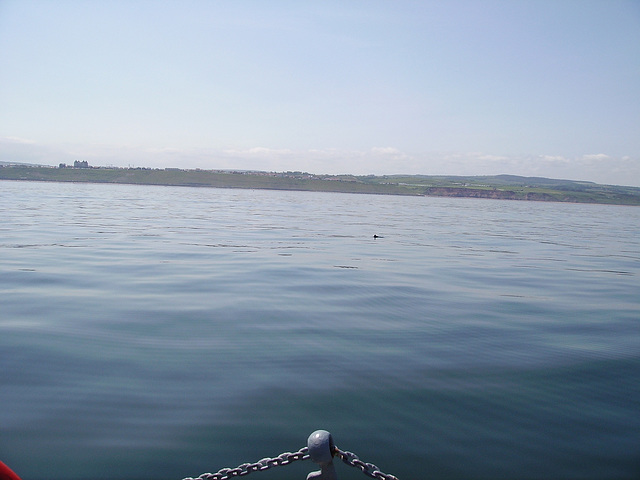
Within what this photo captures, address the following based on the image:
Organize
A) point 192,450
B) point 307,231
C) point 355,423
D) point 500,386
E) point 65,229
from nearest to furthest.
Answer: point 192,450 < point 355,423 < point 500,386 < point 65,229 < point 307,231

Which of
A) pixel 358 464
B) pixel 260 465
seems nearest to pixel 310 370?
pixel 260 465

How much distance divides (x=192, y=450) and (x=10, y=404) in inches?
84.0

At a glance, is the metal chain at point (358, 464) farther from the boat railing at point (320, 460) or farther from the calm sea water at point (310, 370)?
the calm sea water at point (310, 370)

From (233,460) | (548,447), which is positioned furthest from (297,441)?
(548,447)

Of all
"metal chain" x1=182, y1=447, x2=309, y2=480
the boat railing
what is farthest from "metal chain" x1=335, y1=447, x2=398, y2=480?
"metal chain" x1=182, y1=447, x2=309, y2=480

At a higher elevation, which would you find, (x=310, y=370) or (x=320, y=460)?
(x=320, y=460)

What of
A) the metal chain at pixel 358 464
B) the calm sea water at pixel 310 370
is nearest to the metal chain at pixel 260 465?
the metal chain at pixel 358 464

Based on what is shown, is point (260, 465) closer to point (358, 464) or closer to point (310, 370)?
point (358, 464)

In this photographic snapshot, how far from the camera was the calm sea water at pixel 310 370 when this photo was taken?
4.44 m

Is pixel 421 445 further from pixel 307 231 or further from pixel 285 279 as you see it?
pixel 307 231

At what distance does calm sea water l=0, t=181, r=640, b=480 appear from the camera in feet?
14.6

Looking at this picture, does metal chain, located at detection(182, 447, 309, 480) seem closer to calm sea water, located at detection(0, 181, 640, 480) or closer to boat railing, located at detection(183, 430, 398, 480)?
boat railing, located at detection(183, 430, 398, 480)

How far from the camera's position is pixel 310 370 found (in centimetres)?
624

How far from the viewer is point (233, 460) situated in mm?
4285
